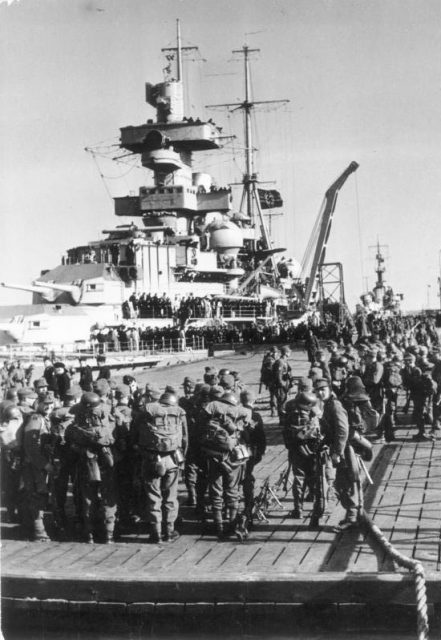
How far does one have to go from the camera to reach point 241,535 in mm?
6449

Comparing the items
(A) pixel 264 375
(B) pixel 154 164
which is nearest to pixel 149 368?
(A) pixel 264 375

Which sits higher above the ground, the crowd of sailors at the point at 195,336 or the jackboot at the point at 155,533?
the crowd of sailors at the point at 195,336

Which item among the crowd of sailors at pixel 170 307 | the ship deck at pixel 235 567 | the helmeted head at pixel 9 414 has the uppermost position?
the crowd of sailors at pixel 170 307

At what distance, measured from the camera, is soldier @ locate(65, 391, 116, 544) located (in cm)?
655

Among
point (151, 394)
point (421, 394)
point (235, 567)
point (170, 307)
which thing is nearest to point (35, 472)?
point (151, 394)

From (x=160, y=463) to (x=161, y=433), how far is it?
0.25m

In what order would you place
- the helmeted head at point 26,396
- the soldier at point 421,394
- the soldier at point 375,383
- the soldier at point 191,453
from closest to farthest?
the soldier at point 191,453, the helmeted head at point 26,396, the soldier at point 375,383, the soldier at point 421,394

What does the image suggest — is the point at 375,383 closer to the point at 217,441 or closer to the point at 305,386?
the point at 305,386

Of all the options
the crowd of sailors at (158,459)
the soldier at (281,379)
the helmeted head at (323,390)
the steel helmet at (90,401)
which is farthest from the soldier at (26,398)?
the soldier at (281,379)

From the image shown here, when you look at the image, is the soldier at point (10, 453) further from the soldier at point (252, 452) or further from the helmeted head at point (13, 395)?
the soldier at point (252, 452)

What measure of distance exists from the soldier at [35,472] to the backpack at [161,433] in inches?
36.4

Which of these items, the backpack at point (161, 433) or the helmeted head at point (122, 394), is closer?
the backpack at point (161, 433)

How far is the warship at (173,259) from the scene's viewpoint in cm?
3094

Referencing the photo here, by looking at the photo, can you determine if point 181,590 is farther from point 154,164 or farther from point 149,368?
point 154,164
